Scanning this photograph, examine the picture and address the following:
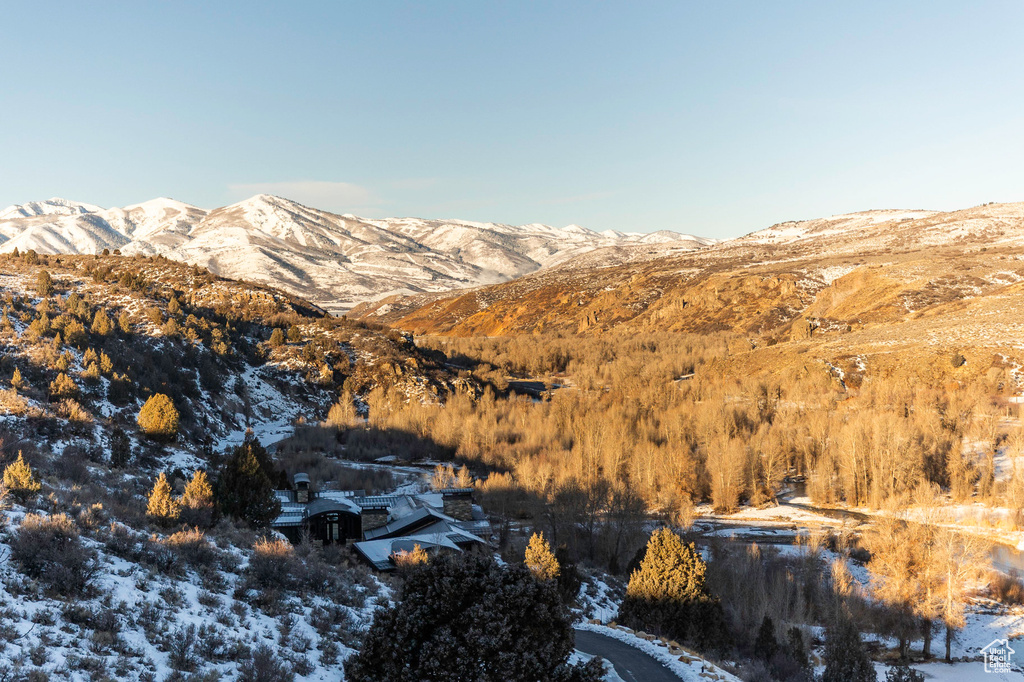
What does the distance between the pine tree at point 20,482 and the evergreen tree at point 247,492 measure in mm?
7351

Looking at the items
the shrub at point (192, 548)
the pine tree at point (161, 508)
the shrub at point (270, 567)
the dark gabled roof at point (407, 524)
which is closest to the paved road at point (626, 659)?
the shrub at point (270, 567)

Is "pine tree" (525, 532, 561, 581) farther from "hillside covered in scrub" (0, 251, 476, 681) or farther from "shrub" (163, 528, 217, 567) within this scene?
"shrub" (163, 528, 217, 567)

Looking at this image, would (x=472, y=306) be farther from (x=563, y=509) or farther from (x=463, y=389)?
(x=563, y=509)

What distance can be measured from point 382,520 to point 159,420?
503 inches

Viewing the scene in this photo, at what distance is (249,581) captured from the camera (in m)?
14.7

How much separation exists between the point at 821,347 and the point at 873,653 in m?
50.2

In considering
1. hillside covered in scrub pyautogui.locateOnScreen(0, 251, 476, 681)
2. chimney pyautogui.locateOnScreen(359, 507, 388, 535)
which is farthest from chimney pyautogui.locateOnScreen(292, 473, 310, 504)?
chimney pyautogui.locateOnScreen(359, 507, 388, 535)

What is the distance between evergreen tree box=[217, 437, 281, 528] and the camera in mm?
22547

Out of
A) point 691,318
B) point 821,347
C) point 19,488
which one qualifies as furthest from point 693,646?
point 691,318

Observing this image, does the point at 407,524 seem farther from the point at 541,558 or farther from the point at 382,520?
the point at 541,558

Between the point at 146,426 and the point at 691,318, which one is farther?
the point at 691,318

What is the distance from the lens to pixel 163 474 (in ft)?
61.2

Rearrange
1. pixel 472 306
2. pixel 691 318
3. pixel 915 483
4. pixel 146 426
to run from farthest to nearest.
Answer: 1. pixel 472 306
2. pixel 691 318
3. pixel 915 483
4. pixel 146 426

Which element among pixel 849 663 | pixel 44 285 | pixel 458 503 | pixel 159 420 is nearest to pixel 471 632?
pixel 849 663
